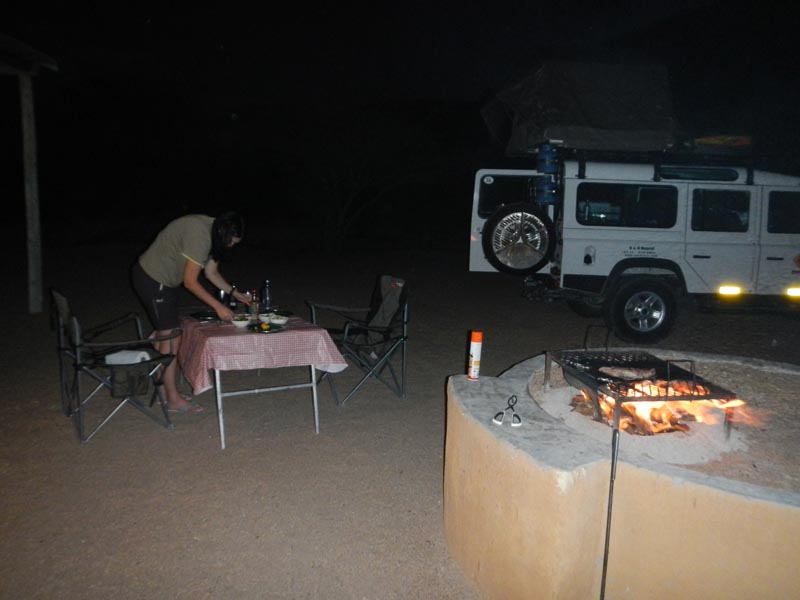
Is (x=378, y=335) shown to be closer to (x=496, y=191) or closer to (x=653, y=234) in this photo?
(x=496, y=191)

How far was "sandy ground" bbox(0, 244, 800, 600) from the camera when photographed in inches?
101

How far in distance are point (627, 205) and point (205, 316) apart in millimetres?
4886

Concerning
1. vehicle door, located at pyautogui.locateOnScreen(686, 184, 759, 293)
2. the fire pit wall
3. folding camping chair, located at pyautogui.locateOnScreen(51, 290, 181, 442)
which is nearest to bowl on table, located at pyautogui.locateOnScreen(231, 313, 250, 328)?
folding camping chair, located at pyautogui.locateOnScreen(51, 290, 181, 442)

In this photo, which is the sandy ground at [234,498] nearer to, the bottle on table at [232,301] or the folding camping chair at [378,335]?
the folding camping chair at [378,335]

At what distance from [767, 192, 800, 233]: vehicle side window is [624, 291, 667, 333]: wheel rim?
149cm

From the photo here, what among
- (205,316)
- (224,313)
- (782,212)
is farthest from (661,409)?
(782,212)

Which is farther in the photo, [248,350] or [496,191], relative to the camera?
[496,191]

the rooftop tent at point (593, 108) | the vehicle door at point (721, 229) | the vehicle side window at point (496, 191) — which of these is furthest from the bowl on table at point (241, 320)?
the vehicle door at point (721, 229)

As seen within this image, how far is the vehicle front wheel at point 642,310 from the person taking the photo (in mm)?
6922

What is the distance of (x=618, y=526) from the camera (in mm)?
2189

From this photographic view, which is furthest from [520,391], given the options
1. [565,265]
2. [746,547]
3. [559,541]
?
[565,265]

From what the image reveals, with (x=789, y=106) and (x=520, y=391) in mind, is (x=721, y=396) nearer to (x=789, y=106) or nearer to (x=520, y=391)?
(x=520, y=391)

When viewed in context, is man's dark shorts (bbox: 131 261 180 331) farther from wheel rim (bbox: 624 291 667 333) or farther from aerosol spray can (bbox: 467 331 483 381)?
wheel rim (bbox: 624 291 667 333)

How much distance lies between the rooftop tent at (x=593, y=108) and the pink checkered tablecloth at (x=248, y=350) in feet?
13.5
